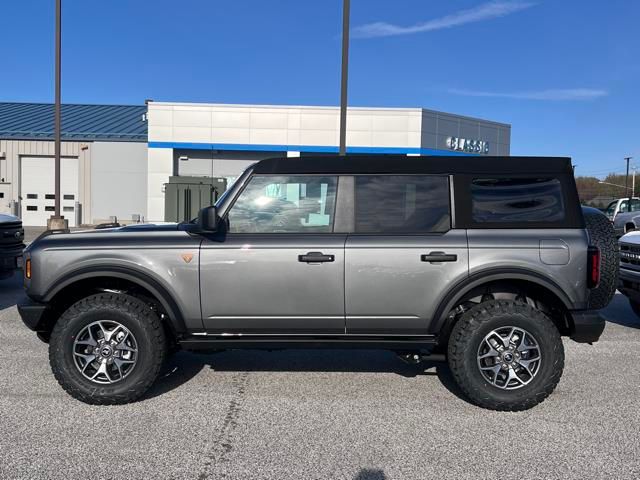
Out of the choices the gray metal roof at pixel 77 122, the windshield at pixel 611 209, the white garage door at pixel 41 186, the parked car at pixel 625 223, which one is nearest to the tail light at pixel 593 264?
the parked car at pixel 625 223

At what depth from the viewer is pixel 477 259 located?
3961 mm

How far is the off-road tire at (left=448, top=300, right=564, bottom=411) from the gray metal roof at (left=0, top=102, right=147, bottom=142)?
24.4 m

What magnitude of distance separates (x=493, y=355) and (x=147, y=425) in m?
2.65

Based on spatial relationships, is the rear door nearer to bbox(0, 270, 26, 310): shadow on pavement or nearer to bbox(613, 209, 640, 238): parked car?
bbox(0, 270, 26, 310): shadow on pavement

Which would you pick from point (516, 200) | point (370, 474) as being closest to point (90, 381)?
point (370, 474)

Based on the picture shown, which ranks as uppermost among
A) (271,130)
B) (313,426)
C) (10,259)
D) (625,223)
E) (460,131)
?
(460,131)

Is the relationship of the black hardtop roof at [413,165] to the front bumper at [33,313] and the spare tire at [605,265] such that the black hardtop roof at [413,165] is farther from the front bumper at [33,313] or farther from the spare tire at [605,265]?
the front bumper at [33,313]

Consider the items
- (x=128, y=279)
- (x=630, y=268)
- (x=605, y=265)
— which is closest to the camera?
(x=128, y=279)

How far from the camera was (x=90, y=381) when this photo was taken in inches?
157

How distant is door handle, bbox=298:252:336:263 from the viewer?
13.0ft

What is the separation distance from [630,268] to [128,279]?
6.31 m

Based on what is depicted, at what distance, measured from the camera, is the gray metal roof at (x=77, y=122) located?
26.2m

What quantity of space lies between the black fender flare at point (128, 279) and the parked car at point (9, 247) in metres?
4.98

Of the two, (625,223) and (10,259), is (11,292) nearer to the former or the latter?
(10,259)
